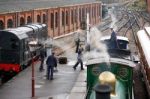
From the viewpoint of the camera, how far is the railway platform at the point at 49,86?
1645 cm

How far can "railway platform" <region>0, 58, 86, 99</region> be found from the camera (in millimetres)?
16453

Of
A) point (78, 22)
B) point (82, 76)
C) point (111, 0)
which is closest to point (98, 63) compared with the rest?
point (82, 76)

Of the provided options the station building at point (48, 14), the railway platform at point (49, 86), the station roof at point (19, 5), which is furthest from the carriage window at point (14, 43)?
the station roof at point (19, 5)

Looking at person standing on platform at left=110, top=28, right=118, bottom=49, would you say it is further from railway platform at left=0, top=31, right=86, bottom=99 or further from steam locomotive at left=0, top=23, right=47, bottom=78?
steam locomotive at left=0, top=23, right=47, bottom=78

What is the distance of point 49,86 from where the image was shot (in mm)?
18281

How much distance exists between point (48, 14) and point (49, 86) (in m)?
29.1

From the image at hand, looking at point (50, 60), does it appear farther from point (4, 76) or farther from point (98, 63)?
point (98, 63)

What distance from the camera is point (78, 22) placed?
203 ft

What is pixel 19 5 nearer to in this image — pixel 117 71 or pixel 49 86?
pixel 49 86

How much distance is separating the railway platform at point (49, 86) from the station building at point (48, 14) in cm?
1336

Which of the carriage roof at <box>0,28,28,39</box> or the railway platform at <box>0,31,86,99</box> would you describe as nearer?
the railway platform at <box>0,31,86,99</box>

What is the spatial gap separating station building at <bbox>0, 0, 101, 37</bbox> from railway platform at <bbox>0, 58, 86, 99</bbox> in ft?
43.8

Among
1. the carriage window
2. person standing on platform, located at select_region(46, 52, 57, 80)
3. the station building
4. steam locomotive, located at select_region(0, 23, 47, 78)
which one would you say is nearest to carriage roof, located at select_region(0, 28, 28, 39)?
steam locomotive, located at select_region(0, 23, 47, 78)

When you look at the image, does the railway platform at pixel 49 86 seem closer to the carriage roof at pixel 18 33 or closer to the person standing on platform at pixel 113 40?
the carriage roof at pixel 18 33
